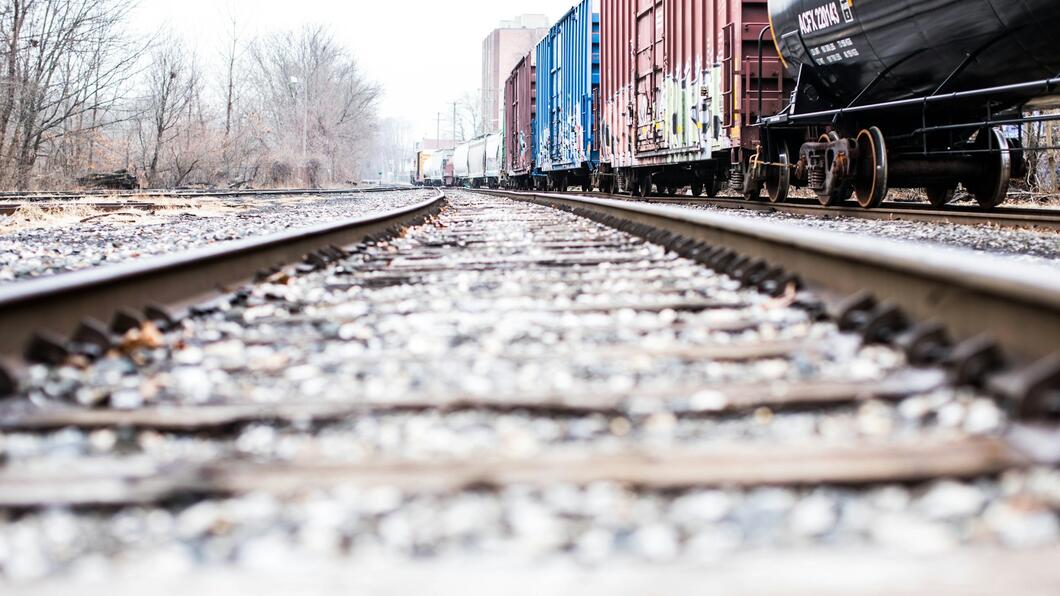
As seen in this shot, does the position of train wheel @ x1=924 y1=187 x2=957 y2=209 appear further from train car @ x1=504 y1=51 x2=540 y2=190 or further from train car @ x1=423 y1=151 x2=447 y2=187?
train car @ x1=423 y1=151 x2=447 y2=187

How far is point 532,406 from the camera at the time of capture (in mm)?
1871

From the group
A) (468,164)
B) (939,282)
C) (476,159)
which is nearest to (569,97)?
(939,282)

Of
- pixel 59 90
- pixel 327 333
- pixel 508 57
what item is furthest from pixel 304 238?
pixel 508 57

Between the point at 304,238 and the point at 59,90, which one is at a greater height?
the point at 59,90

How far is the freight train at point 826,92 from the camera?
7617mm

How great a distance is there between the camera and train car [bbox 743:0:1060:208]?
23.9 ft

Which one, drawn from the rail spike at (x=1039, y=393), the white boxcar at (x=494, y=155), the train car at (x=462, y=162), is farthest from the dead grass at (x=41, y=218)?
the train car at (x=462, y=162)

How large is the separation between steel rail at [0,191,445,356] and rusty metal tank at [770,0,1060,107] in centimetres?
534

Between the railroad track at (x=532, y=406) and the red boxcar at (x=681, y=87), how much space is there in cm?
852

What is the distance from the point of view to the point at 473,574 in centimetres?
119

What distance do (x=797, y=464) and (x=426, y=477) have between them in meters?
0.57

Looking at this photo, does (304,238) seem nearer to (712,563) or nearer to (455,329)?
(455,329)

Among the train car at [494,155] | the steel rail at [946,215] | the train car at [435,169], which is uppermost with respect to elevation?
the train car at [435,169]

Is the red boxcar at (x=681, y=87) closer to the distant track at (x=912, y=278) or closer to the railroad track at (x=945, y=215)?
the railroad track at (x=945, y=215)
